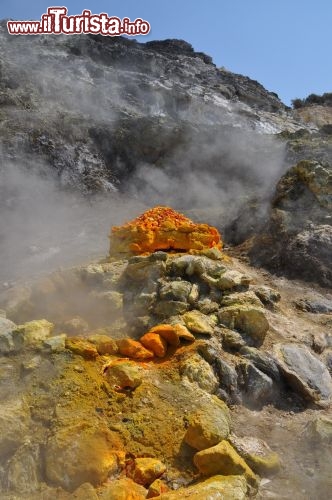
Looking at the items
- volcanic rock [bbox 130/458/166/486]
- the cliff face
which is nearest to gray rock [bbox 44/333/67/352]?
volcanic rock [bbox 130/458/166/486]

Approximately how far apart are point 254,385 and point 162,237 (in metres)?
3.31

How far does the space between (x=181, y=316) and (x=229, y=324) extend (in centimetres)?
55

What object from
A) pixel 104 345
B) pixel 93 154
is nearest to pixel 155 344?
pixel 104 345

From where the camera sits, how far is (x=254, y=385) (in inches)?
175

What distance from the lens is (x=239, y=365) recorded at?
457 centimetres

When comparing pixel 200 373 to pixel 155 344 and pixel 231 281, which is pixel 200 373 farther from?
pixel 231 281

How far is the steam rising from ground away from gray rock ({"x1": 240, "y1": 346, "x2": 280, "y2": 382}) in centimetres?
663

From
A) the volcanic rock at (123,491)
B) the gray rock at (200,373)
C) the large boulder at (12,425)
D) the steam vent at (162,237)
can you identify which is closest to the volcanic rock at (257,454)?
the gray rock at (200,373)

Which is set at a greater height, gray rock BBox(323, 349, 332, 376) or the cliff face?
the cliff face

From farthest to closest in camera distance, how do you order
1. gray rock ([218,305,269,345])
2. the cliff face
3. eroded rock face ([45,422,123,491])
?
the cliff face → gray rock ([218,305,269,345]) → eroded rock face ([45,422,123,491])

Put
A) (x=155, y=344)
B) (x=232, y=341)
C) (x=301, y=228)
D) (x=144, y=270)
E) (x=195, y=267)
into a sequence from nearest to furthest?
1. (x=155, y=344)
2. (x=232, y=341)
3. (x=195, y=267)
4. (x=144, y=270)
5. (x=301, y=228)

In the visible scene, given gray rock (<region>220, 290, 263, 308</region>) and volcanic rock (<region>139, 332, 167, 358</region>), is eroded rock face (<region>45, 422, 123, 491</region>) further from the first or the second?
gray rock (<region>220, 290, 263, 308</region>)

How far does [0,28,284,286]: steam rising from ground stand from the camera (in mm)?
13477

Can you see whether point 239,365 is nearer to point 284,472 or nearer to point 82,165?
point 284,472
